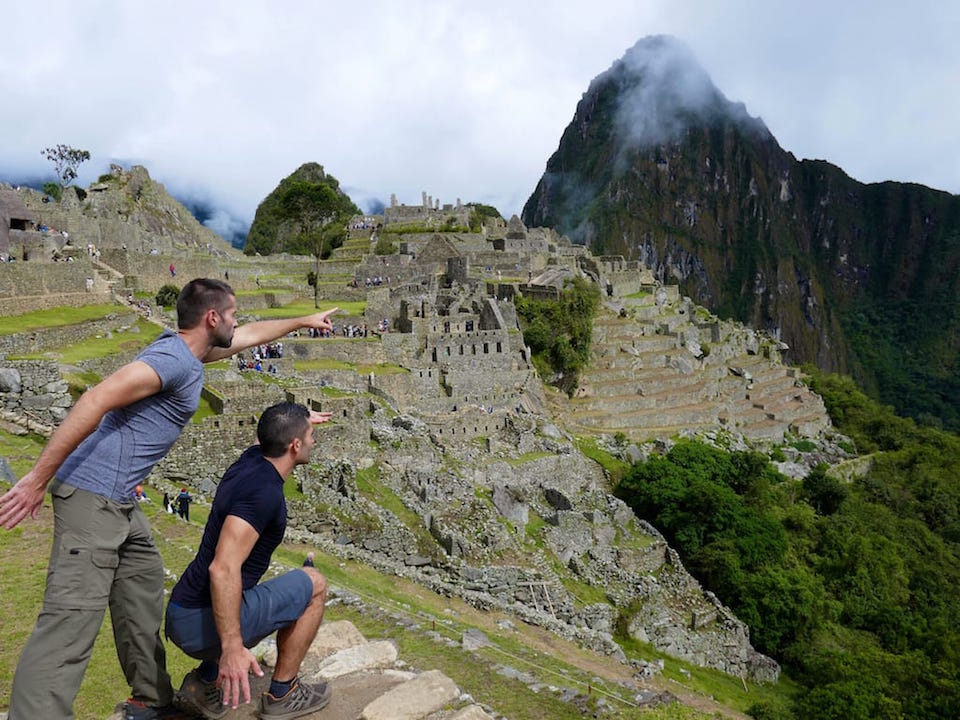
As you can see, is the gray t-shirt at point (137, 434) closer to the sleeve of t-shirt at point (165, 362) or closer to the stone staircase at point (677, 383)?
the sleeve of t-shirt at point (165, 362)

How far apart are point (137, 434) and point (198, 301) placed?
795 mm

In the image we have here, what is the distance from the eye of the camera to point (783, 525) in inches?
1187

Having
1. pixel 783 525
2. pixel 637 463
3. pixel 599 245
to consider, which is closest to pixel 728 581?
pixel 637 463

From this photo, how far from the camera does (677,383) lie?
3906 centimetres

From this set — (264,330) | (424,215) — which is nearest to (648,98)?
(424,215)

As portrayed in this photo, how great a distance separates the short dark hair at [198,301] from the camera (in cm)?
364

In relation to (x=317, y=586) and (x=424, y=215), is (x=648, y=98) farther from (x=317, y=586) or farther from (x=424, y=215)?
(x=317, y=586)

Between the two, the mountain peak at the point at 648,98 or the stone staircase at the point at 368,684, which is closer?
the stone staircase at the point at 368,684

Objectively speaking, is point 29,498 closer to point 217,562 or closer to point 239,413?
point 217,562

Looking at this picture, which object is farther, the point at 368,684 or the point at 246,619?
the point at 368,684

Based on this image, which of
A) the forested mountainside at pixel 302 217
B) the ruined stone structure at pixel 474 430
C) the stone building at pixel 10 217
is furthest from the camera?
the forested mountainside at pixel 302 217

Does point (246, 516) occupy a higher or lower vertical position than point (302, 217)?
lower

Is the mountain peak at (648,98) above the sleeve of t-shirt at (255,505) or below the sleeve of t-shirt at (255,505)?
above

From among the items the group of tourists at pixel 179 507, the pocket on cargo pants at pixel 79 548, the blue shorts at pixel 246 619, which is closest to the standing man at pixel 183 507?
the group of tourists at pixel 179 507
